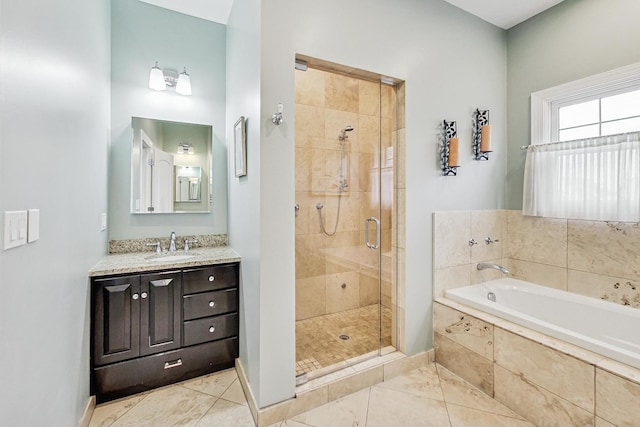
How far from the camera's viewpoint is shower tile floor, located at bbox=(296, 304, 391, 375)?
210 centimetres

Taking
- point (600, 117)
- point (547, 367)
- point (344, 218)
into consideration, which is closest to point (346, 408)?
point (547, 367)

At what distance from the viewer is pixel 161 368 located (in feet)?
6.70

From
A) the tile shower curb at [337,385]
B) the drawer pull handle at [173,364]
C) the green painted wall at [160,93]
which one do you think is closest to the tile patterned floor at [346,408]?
the tile shower curb at [337,385]

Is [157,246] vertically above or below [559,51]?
below

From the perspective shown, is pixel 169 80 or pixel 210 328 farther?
pixel 169 80

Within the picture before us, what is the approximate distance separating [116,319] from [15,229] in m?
1.30

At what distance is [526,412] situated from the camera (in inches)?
69.6

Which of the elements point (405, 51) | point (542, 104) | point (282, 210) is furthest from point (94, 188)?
point (542, 104)

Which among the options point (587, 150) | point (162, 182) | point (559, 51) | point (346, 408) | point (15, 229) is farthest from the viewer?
point (162, 182)

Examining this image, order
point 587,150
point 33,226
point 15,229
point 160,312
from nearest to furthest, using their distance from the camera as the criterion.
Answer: point 15,229 → point 33,226 → point 160,312 → point 587,150

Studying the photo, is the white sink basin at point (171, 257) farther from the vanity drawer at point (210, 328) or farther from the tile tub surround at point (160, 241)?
the vanity drawer at point (210, 328)

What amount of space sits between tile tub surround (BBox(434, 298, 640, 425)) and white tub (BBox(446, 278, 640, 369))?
5 cm

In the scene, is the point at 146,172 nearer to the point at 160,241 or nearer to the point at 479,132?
the point at 160,241

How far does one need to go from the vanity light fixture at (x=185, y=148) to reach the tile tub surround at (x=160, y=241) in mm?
781
